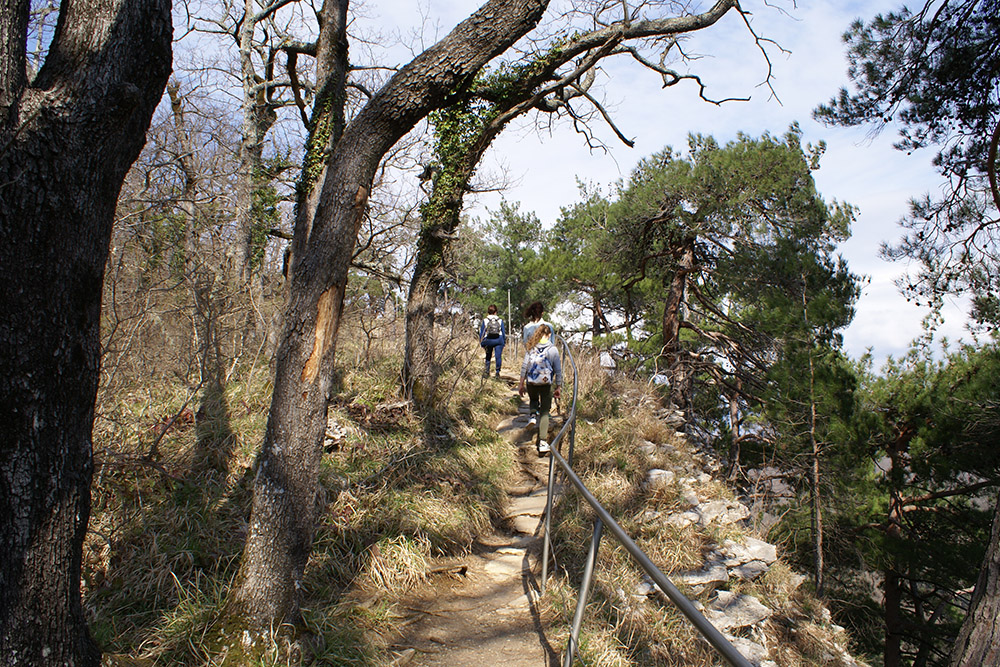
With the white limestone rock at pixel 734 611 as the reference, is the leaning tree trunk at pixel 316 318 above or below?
above

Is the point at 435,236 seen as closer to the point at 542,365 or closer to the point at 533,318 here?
the point at 533,318

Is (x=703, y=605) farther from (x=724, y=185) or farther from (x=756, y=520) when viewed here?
(x=724, y=185)

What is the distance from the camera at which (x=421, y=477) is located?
18.9 ft

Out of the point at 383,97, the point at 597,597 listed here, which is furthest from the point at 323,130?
the point at 597,597

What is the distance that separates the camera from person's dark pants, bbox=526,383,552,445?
7.46m

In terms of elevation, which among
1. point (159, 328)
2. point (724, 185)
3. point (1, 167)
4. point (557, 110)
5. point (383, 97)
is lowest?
point (159, 328)

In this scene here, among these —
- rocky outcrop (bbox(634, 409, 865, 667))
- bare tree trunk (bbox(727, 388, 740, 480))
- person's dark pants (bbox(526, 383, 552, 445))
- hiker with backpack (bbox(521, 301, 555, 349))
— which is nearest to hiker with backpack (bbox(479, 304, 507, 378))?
hiker with backpack (bbox(521, 301, 555, 349))

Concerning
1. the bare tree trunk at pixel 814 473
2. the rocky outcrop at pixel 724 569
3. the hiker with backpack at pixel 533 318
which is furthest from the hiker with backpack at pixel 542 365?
the bare tree trunk at pixel 814 473

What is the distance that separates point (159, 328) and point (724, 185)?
27.8 feet

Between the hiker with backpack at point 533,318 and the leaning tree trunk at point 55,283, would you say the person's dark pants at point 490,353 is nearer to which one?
the hiker with backpack at point 533,318

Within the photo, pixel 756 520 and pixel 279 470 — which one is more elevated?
pixel 279 470

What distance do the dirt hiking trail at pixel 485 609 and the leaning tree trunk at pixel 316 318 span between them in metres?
0.91

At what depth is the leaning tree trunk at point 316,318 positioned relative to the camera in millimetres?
3332

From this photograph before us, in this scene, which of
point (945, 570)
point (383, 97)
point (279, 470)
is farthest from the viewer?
point (945, 570)
